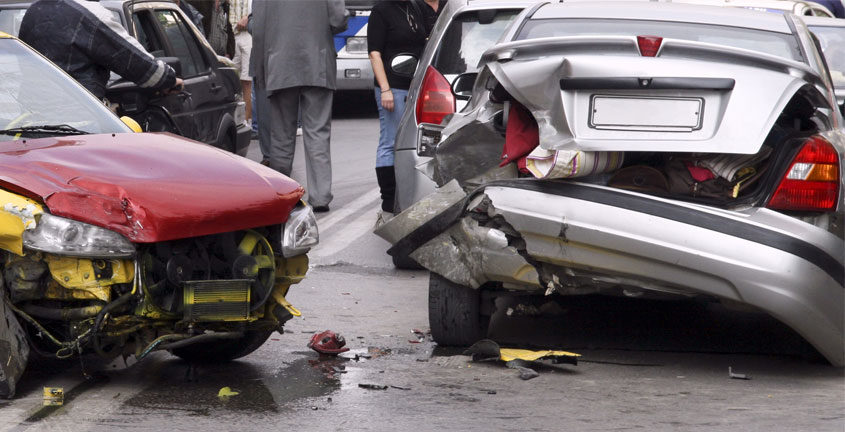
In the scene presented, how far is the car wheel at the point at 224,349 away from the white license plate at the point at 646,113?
173cm

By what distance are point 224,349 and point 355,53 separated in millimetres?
12426

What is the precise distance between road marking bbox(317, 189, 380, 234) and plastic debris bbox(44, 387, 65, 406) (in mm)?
4993

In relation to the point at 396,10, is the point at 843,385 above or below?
below

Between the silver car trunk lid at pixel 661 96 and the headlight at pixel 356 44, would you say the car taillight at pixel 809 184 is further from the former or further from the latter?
the headlight at pixel 356 44

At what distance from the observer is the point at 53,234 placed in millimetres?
4789

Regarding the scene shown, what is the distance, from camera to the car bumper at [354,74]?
18.0m

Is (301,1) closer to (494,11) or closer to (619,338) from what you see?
(494,11)

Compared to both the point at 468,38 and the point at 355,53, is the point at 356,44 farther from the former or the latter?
the point at 468,38

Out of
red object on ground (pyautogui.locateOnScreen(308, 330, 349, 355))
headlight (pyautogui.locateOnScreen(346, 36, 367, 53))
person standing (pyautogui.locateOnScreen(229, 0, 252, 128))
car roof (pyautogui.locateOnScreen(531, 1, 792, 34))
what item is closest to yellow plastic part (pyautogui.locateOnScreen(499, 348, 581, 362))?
red object on ground (pyautogui.locateOnScreen(308, 330, 349, 355))

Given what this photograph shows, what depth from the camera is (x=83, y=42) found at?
8.16 meters

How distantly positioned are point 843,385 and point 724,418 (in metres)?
0.83

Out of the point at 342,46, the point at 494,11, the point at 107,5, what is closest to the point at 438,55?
the point at 494,11

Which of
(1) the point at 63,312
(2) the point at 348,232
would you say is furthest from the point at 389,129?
(1) the point at 63,312

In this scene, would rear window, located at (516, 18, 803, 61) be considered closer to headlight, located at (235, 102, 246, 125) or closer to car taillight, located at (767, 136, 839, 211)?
car taillight, located at (767, 136, 839, 211)
